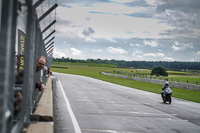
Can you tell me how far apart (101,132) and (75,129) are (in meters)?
0.73

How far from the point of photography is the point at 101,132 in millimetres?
7227

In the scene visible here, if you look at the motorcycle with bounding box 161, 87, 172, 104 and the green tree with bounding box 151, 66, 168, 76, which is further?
the green tree with bounding box 151, 66, 168, 76

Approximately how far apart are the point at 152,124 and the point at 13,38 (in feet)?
21.9

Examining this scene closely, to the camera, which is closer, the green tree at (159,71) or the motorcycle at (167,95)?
the motorcycle at (167,95)

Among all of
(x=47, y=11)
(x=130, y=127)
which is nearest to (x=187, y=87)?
(x=130, y=127)

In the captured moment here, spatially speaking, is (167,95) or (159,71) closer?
(167,95)

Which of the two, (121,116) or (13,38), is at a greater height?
(13,38)

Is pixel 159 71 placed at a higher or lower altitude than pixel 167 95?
higher

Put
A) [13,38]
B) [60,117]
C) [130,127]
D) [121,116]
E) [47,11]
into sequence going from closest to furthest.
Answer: [13,38], [47,11], [130,127], [60,117], [121,116]

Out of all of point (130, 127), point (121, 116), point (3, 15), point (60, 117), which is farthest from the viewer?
point (121, 116)

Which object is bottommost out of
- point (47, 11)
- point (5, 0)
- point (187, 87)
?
point (187, 87)

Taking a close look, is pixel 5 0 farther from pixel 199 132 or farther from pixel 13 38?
pixel 199 132

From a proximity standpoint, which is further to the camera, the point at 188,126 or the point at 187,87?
the point at 187,87

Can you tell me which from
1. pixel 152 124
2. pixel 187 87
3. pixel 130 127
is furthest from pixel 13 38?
pixel 187 87
